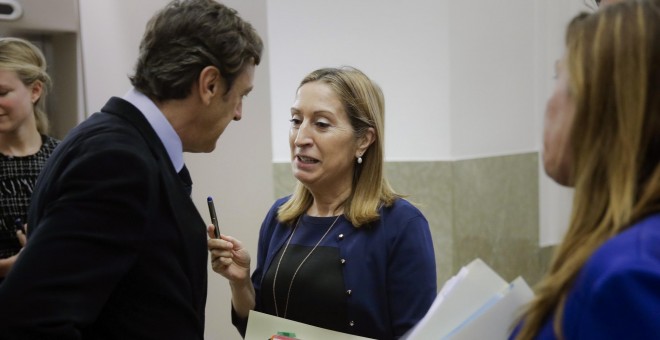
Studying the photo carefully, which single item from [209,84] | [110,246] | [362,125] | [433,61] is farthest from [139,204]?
[433,61]

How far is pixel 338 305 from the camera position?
6.20 feet

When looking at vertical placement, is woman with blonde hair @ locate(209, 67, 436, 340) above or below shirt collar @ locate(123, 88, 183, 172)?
below

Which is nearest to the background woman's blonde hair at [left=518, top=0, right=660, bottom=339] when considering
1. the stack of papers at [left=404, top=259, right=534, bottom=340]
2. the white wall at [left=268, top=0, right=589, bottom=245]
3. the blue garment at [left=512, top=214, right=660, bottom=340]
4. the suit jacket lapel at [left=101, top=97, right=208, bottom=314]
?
the blue garment at [left=512, top=214, right=660, bottom=340]

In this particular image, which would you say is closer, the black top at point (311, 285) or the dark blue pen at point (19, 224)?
the black top at point (311, 285)

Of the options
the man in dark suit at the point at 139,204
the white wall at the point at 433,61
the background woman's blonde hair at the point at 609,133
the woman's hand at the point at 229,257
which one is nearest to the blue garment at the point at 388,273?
the woman's hand at the point at 229,257

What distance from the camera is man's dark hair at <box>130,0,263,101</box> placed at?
142 cm

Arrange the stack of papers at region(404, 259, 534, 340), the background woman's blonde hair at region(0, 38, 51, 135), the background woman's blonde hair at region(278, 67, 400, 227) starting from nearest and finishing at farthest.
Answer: the stack of papers at region(404, 259, 534, 340)
the background woman's blonde hair at region(278, 67, 400, 227)
the background woman's blonde hair at region(0, 38, 51, 135)

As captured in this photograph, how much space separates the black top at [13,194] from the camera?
7.40 ft

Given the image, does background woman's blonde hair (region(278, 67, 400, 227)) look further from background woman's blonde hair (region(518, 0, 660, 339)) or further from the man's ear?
background woman's blonde hair (region(518, 0, 660, 339))

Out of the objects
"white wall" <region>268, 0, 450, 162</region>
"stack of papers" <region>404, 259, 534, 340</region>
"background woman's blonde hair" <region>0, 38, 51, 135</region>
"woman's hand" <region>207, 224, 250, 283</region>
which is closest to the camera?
"stack of papers" <region>404, 259, 534, 340</region>

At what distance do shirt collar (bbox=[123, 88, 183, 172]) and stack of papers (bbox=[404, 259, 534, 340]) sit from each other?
61cm

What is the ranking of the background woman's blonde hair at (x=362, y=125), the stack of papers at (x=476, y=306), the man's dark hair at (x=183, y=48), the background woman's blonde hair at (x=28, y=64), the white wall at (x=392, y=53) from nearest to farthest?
the stack of papers at (x=476, y=306) → the man's dark hair at (x=183, y=48) → the background woman's blonde hair at (x=362, y=125) → the background woman's blonde hair at (x=28, y=64) → the white wall at (x=392, y=53)

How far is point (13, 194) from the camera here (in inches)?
89.6

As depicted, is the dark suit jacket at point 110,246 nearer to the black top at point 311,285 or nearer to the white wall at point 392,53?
the black top at point 311,285
